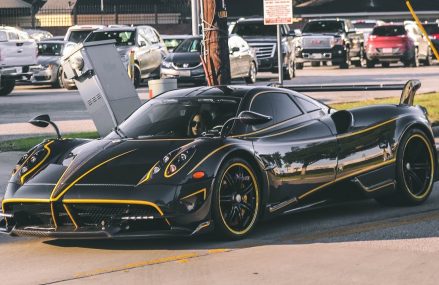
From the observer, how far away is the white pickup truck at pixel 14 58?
30602 mm

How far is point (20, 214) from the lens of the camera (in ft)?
31.9

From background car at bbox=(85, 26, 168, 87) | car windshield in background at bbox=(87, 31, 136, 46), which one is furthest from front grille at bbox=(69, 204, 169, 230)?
car windshield in background at bbox=(87, 31, 136, 46)

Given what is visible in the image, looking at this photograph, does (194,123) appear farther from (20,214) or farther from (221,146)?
(20,214)

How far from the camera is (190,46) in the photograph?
34.7m

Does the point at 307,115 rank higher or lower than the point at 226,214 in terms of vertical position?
higher

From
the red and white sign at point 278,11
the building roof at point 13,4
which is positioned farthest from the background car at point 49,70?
the building roof at point 13,4

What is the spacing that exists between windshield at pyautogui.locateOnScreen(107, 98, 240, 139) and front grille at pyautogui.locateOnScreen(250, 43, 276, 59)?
89.2ft

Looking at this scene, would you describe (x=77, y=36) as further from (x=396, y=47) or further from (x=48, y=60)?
(x=396, y=47)

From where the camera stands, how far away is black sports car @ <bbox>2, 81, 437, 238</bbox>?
937 cm

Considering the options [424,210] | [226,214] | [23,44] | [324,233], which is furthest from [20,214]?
[23,44]

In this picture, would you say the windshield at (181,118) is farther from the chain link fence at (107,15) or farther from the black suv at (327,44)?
the chain link fence at (107,15)

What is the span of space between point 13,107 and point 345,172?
17.0 meters

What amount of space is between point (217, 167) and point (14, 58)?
22.0 meters

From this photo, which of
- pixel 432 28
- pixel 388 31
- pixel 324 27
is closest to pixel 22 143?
pixel 324 27
